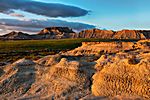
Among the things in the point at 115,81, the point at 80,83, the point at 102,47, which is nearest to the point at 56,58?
the point at 80,83

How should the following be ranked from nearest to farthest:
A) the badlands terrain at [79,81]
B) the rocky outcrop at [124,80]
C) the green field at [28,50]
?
the rocky outcrop at [124,80] → the badlands terrain at [79,81] → the green field at [28,50]

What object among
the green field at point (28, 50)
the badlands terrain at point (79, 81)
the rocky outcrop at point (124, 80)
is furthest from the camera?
the green field at point (28, 50)

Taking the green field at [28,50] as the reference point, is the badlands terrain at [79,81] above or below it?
above

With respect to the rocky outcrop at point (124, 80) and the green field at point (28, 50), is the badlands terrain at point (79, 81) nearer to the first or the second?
the rocky outcrop at point (124, 80)

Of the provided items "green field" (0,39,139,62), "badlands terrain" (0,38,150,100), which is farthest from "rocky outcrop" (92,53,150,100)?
"green field" (0,39,139,62)

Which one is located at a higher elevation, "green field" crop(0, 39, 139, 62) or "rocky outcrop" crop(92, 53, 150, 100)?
"rocky outcrop" crop(92, 53, 150, 100)

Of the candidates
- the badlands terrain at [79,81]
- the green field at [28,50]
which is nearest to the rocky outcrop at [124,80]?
the badlands terrain at [79,81]

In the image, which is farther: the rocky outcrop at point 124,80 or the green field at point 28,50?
the green field at point 28,50

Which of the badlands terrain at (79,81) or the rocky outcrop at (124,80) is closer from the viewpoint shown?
the rocky outcrop at (124,80)

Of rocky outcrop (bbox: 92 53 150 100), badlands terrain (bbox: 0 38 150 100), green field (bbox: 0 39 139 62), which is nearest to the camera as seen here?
rocky outcrop (bbox: 92 53 150 100)

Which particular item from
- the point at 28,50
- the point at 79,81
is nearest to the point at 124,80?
the point at 79,81

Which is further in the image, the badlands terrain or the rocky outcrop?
the badlands terrain

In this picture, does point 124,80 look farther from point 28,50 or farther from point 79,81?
point 28,50

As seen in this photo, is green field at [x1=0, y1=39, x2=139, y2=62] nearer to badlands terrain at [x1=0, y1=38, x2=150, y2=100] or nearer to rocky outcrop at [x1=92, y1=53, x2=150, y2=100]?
badlands terrain at [x1=0, y1=38, x2=150, y2=100]
